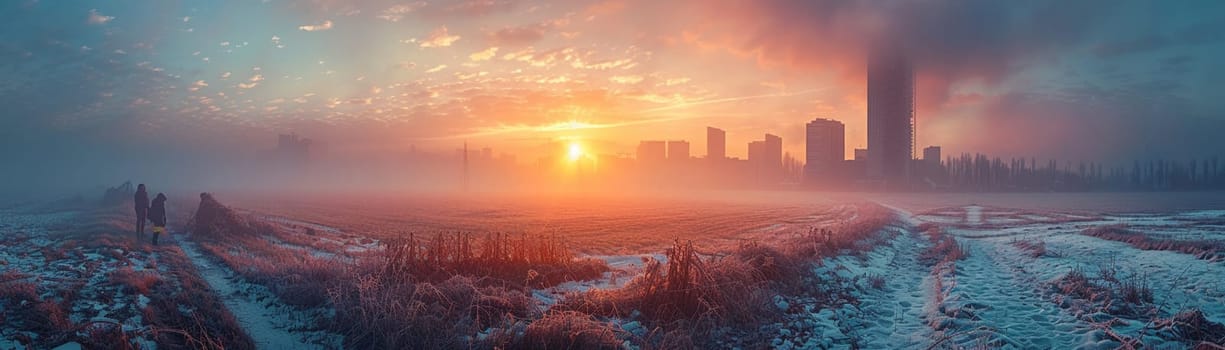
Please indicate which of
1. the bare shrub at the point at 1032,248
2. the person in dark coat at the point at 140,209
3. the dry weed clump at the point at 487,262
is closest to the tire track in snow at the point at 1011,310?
the bare shrub at the point at 1032,248

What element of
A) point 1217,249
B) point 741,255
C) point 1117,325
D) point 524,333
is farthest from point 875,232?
point 524,333

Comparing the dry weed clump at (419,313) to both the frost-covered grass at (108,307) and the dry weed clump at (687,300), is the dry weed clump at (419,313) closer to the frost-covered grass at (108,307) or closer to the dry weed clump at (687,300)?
the dry weed clump at (687,300)

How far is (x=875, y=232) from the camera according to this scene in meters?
26.7

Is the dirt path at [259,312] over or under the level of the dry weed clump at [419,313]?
under

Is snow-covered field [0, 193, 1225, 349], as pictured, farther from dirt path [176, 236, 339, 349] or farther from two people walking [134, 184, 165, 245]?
two people walking [134, 184, 165, 245]

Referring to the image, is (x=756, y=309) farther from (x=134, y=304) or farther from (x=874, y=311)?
(x=134, y=304)

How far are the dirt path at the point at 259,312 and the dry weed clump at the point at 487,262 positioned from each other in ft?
7.17

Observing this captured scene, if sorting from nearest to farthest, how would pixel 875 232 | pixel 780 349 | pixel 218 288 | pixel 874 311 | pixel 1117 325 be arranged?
pixel 780 349 → pixel 1117 325 → pixel 874 311 → pixel 218 288 → pixel 875 232

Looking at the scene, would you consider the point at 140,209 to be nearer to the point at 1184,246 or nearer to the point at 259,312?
the point at 259,312

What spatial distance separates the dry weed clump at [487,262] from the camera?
12.7m

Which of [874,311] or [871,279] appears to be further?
[871,279]

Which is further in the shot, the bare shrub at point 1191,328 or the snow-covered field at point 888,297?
the snow-covered field at point 888,297

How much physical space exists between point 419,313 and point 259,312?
459cm

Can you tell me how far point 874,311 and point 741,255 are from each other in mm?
3742
